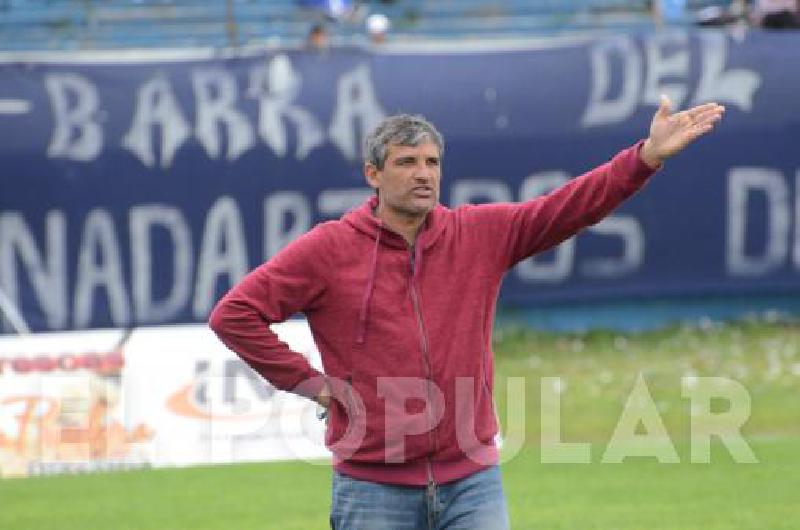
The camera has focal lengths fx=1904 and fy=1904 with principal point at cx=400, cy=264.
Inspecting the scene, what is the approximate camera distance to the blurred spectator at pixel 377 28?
62.3 ft

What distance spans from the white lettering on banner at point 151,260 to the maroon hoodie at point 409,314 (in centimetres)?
1051

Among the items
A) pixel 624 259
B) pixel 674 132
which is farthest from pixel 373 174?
pixel 624 259

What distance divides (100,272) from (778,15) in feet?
23.0

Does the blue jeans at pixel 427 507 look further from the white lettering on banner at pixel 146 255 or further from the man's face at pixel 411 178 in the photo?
the white lettering on banner at pixel 146 255

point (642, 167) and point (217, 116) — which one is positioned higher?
point (642, 167)

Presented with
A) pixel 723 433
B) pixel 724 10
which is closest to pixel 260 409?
pixel 723 433

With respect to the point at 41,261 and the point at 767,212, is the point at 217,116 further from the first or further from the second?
the point at 767,212

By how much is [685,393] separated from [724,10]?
20.3ft

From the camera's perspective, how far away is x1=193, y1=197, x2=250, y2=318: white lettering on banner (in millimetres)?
17016

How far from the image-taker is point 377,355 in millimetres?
6289

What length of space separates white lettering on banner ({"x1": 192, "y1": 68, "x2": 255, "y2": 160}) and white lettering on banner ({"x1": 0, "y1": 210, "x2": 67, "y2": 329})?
4.87 ft

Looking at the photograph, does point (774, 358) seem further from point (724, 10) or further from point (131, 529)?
point (131, 529)

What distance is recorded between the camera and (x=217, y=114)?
17062mm

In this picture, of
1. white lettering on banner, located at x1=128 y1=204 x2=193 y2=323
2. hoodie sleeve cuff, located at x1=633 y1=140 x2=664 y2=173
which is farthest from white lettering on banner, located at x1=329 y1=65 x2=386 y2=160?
hoodie sleeve cuff, located at x1=633 y1=140 x2=664 y2=173
